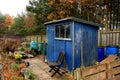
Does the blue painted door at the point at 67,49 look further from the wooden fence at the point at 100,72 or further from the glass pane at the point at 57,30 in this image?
the wooden fence at the point at 100,72

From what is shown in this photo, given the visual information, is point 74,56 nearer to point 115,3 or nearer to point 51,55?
point 51,55

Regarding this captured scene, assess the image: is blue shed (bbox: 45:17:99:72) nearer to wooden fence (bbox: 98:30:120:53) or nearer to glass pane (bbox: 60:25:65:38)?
glass pane (bbox: 60:25:65:38)

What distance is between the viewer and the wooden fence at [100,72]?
4552 millimetres

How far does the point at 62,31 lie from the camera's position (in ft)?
29.9

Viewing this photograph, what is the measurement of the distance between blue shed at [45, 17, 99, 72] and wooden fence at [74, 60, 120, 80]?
230cm

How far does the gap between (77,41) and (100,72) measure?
2.98 metres

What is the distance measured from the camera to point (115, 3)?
16797mm

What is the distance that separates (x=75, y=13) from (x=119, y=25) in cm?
449

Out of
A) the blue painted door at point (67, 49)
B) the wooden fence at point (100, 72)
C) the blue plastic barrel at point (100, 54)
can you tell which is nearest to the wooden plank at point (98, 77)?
the wooden fence at point (100, 72)

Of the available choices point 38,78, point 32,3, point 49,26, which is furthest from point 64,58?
point 32,3

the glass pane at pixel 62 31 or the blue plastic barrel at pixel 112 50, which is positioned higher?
the glass pane at pixel 62 31

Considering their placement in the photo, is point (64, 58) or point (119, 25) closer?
point (64, 58)

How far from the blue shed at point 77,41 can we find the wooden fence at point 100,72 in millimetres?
2300

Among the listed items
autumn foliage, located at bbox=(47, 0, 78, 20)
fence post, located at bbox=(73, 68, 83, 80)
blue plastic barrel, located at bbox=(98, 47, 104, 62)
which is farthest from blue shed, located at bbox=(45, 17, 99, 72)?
autumn foliage, located at bbox=(47, 0, 78, 20)
